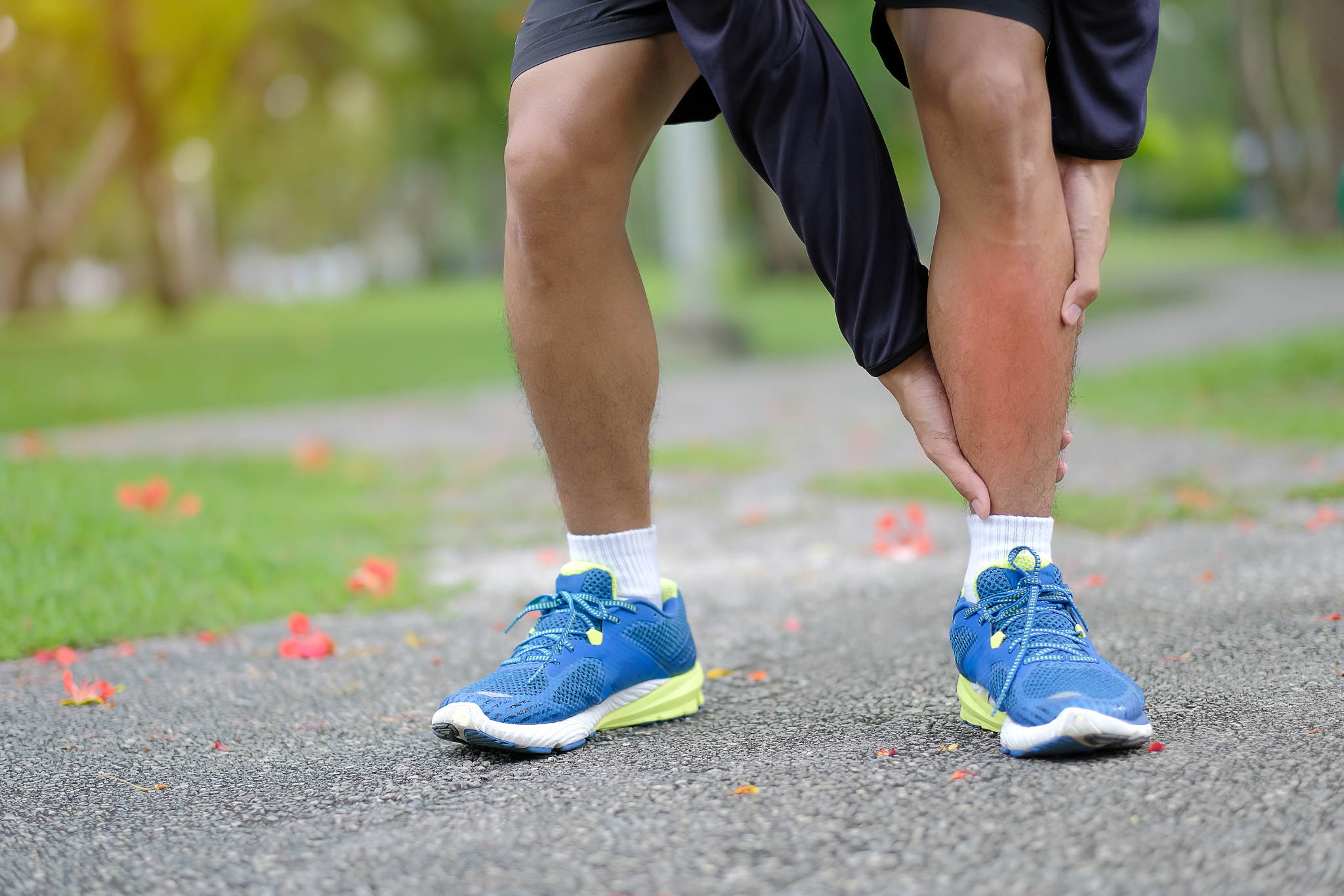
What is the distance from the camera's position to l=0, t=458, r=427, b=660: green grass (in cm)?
246

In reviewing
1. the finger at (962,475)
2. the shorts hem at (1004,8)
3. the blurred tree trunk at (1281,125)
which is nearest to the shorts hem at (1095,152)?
the shorts hem at (1004,8)

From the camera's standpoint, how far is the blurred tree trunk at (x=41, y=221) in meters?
17.5

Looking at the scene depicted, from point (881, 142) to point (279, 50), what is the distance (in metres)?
18.9

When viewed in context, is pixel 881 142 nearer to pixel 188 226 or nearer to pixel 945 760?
pixel 945 760

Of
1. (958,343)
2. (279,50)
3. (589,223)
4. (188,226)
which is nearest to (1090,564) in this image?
(958,343)

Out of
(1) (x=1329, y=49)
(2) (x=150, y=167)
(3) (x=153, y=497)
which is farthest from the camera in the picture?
(2) (x=150, y=167)

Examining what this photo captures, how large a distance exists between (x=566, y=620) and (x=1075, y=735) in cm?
68

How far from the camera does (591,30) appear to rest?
4.99ft

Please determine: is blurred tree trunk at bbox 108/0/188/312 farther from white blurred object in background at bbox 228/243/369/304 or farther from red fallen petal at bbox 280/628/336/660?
white blurred object in background at bbox 228/243/369/304

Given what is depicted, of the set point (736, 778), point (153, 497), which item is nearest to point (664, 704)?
point (736, 778)

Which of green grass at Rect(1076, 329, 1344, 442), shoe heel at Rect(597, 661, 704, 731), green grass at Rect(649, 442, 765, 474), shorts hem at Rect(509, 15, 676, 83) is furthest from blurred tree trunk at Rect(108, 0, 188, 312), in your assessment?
shoe heel at Rect(597, 661, 704, 731)

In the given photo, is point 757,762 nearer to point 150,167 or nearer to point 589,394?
point 589,394

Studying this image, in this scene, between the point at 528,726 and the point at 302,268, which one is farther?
the point at 302,268

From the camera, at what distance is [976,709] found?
1.50 m
